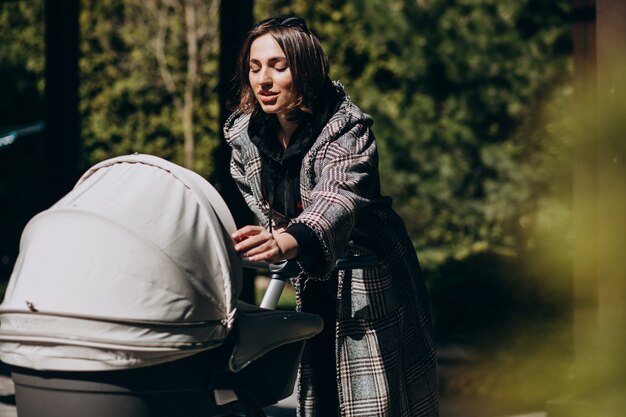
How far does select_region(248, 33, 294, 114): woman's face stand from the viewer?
8.00ft

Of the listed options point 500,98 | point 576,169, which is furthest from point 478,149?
point 576,169

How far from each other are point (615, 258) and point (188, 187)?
3.26 ft

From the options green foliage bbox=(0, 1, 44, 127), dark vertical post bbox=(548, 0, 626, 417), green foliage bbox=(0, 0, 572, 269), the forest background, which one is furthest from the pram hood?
green foliage bbox=(0, 1, 44, 127)

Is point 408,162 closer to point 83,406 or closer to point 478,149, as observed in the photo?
point 478,149

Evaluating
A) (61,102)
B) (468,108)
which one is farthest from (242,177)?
(468,108)

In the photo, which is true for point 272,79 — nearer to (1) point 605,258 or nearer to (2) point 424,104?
(1) point 605,258

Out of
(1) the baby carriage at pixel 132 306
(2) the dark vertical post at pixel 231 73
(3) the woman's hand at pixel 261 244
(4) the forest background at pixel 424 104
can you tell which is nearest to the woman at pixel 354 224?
(3) the woman's hand at pixel 261 244

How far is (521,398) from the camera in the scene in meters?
1.44

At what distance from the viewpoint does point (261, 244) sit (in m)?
2.04

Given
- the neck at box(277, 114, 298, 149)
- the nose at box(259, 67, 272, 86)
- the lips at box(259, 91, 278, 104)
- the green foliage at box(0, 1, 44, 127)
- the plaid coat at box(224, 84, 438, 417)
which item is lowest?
the plaid coat at box(224, 84, 438, 417)

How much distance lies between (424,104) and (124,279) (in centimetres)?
850

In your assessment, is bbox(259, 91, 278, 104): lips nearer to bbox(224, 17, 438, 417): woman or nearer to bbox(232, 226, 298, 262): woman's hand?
bbox(224, 17, 438, 417): woman

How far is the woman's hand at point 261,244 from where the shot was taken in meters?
2.03

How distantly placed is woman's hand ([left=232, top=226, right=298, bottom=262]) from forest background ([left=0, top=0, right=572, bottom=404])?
11.7 feet
